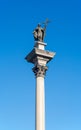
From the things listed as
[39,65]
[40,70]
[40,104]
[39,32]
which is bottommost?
[40,104]

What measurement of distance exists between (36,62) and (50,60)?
1.61 metres

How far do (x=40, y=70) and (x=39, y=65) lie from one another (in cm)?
52

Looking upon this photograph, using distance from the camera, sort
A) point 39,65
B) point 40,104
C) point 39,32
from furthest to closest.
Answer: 1. point 39,32
2. point 39,65
3. point 40,104

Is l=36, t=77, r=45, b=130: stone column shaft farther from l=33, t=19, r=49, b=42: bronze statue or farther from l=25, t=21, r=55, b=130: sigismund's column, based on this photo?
l=33, t=19, r=49, b=42: bronze statue

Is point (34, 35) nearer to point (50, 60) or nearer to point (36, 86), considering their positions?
point (50, 60)

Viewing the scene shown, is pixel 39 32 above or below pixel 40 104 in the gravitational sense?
above

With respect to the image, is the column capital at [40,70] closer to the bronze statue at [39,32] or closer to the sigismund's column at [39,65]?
the sigismund's column at [39,65]

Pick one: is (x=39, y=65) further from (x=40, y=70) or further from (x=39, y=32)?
(x=39, y=32)

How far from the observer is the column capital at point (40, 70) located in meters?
32.1

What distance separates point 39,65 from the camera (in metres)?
32.4

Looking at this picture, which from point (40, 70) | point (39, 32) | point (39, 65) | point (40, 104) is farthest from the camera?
point (39, 32)

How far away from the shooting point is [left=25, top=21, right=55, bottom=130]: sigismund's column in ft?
99.5

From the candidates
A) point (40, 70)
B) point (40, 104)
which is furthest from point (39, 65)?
point (40, 104)

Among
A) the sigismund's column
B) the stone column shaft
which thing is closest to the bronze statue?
Result: the sigismund's column
